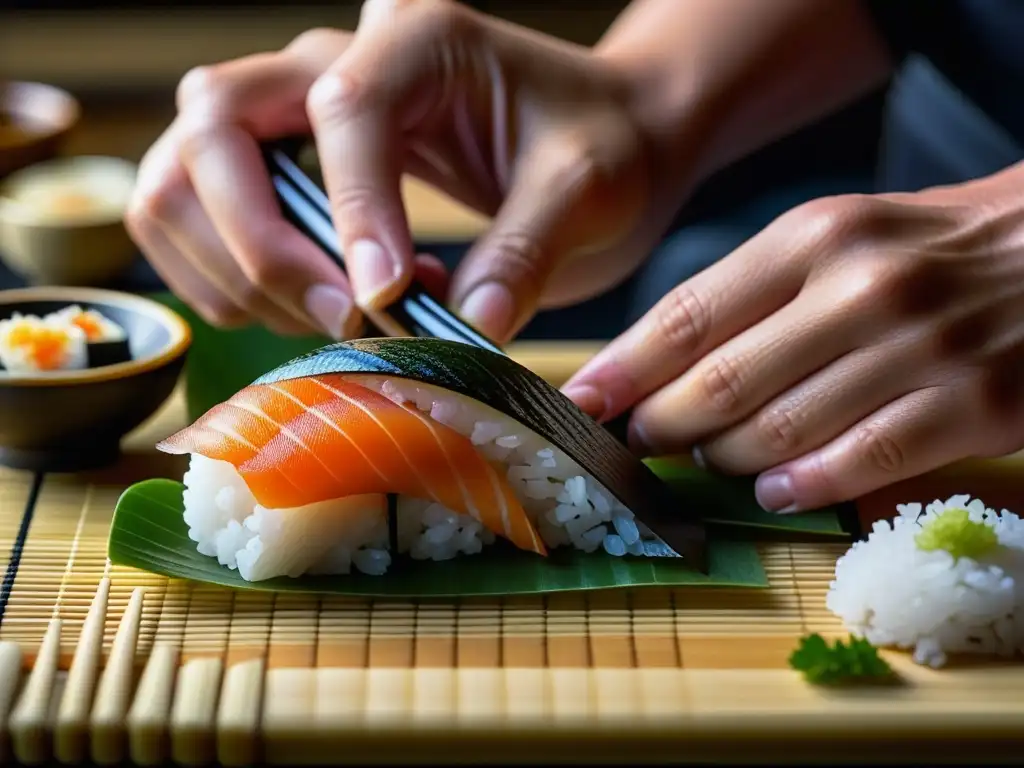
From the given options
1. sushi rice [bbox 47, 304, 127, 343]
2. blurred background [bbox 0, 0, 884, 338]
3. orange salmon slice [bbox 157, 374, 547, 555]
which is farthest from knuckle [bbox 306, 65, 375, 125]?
blurred background [bbox 0, 0, 884, 338]

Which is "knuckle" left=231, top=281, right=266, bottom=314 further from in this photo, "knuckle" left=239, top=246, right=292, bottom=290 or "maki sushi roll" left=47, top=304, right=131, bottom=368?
"maki sushi roll" left=47, top=304, right=131, bottom=368

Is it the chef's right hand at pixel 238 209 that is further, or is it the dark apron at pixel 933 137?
the dark apron at pixel 933 137

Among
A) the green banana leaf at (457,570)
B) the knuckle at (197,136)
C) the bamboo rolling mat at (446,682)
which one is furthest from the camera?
the knuckle at (197,136)

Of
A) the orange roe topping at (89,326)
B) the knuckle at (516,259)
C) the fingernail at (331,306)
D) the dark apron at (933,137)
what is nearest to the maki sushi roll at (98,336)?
the orange roe topping at (89,326)

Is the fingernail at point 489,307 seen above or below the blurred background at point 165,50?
below

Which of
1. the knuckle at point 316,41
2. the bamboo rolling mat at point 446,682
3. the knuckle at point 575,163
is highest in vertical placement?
the knuckle at point 316,41

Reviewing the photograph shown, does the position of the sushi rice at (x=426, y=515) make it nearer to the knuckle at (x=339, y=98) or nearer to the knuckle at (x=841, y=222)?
the knuckle at (x=841, y=222)

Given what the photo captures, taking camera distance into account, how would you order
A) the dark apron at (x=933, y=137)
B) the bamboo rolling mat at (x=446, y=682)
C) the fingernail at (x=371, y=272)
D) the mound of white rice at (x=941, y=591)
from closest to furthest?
the bamboo rolling mat at (x=446, y=682), the mound of white rice at (x=941, y=591), the fingernail at (x=371, y=272), the dark apron at (x=933, y=137)
